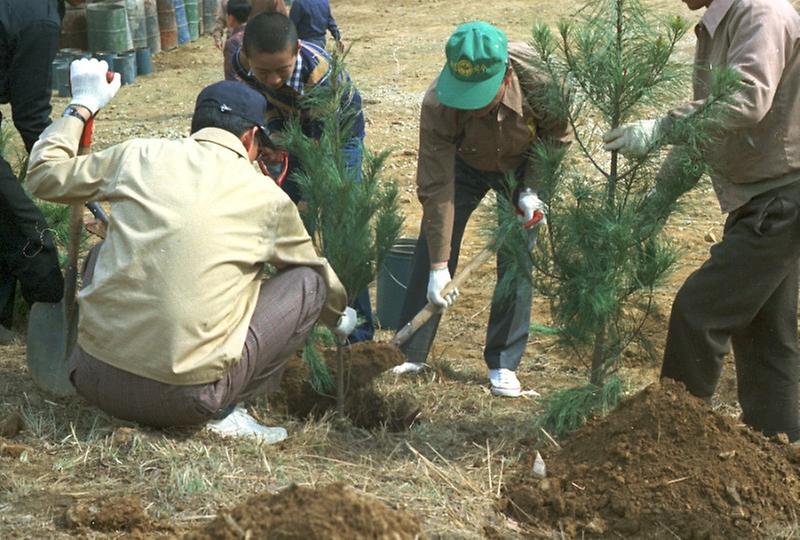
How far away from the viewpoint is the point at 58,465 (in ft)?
12.2

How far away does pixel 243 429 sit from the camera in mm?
4023

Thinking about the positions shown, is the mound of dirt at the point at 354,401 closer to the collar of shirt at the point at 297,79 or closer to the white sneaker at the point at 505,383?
the white sneaker at the point at 505,383

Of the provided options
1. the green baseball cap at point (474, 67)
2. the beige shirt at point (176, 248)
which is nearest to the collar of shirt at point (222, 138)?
the beige shirt at point (176, 248)

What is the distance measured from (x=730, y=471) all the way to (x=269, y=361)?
1585mm

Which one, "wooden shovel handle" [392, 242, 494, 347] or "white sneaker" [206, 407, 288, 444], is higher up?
"wooden shovel handle" [392, 242, 494, 347]

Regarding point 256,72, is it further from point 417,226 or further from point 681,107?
point 417,226

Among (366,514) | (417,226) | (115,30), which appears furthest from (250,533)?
(115,30)

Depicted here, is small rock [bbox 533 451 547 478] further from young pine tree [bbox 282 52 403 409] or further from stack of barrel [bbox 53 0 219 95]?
stack of barrel [bbox 53 0 219 95]

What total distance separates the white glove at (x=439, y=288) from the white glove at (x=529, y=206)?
1.35ft

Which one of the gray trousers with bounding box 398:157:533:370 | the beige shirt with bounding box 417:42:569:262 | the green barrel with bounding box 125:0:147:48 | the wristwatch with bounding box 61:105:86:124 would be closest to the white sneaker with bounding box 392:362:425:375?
the gray trousers with bounding box 398:157:533:370

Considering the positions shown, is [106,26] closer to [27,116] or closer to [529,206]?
[27,116]

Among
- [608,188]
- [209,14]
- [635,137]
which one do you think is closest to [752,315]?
[608,188]

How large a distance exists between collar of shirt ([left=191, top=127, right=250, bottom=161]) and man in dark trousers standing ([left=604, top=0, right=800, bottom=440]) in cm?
122

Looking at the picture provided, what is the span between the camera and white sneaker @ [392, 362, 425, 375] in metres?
4.97
